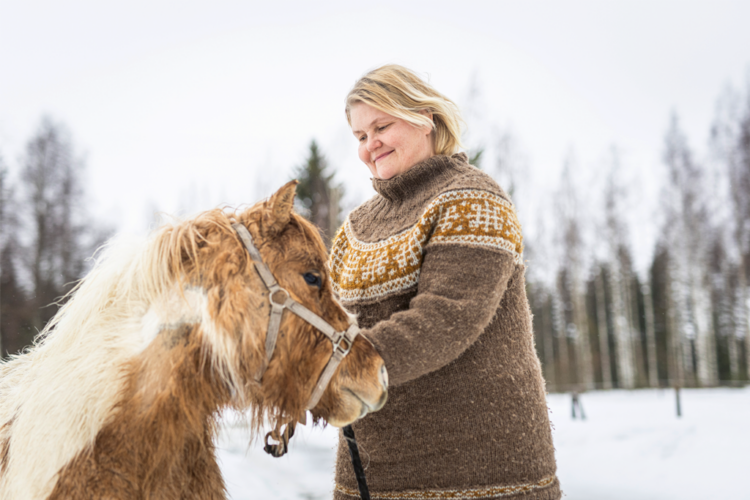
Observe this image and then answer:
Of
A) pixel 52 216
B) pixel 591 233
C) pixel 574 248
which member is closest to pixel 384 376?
pixel 52 216

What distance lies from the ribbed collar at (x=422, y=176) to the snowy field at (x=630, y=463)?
300 centimetres

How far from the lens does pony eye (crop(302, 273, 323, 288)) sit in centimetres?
136

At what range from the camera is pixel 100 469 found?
117 centimetres

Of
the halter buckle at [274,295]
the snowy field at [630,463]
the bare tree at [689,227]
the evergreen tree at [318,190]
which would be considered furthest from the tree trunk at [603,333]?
the halter buckle at [274,295]

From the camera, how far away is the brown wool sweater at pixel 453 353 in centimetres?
132

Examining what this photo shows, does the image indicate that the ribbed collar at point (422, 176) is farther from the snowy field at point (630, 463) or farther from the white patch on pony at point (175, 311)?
the snowy field at point (630, 463)

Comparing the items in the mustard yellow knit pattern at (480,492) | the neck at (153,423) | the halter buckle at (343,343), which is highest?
the halter buckle at (343,343)

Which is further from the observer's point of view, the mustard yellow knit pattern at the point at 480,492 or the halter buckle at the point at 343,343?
the mustard yellow knit pattern at the point at 480,492

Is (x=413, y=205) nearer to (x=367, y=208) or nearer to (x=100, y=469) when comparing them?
(x=367, y=208)

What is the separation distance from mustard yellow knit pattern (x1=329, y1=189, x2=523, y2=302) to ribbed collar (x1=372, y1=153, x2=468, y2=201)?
8.4 inches

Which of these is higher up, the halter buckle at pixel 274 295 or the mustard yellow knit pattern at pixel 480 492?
the halter buckle at pixel 274 295

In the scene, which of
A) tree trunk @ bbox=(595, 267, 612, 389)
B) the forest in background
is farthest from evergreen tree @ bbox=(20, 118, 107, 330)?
tree trunk @ bbox=(595, 267, 612, 389)

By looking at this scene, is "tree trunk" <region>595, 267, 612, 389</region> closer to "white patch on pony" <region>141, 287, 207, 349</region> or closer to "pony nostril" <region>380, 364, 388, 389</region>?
"pony nostril" <region>380, 364, 388, 389</region>

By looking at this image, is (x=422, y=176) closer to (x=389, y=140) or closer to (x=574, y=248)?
(x=389, y=140)
